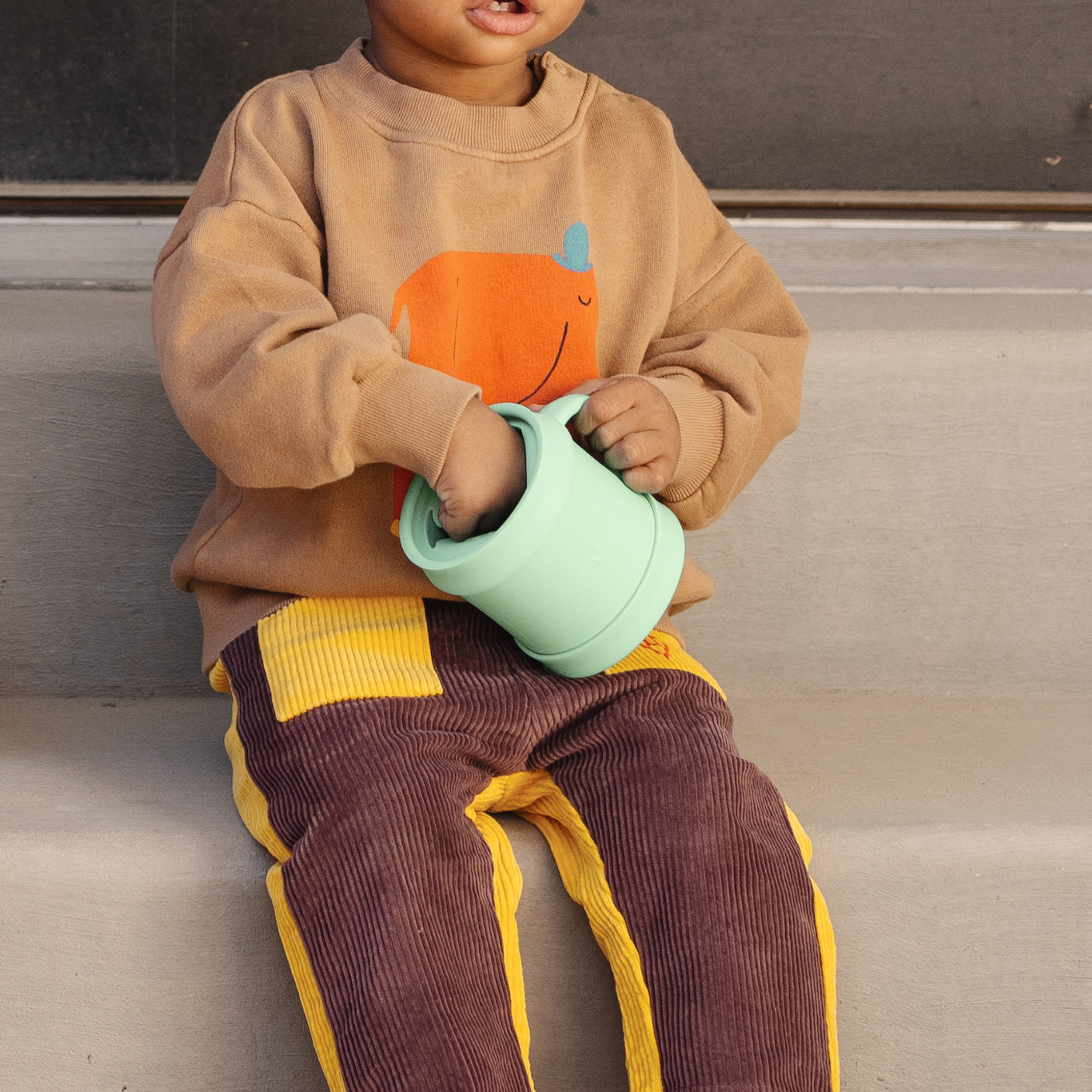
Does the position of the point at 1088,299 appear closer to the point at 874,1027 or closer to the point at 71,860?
the point at 874,1027

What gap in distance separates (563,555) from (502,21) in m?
0.47

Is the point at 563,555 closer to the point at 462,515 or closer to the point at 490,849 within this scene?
the point at 462,515

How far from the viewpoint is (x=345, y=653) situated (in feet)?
3.13

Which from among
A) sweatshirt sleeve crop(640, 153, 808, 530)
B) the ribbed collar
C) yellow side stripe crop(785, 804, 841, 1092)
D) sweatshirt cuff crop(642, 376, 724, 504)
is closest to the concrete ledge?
sweatshirt sleeve crop(640, 153, 808, 530)

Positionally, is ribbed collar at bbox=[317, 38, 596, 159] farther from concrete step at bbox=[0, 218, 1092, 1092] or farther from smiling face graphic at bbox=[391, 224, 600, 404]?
concrete step at bbox=[0, 218, 1092, 1092]

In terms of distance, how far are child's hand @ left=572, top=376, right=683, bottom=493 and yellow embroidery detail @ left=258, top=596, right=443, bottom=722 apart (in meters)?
0.21

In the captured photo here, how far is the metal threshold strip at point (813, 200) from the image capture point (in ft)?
5.43

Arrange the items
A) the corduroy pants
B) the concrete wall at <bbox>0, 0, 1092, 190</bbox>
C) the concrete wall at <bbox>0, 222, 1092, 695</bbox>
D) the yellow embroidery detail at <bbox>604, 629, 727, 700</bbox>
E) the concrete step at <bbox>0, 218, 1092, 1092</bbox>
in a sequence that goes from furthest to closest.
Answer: the concrete wall at <bbox>0, 0, 1092, 190</bbox> < the concrete wall at <bbox>0, 222, 1092, 695</bbox> < the yellow embroidery detail at <bbox>604, 629, 727, 700</bbox> < the concrete step at <bbox>0, 218, 1092, 1092</bbox> < the corduroy pants

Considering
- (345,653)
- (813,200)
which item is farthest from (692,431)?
(813,200)

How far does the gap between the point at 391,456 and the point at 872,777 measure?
21.9 inches

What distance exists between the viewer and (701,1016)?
84cm

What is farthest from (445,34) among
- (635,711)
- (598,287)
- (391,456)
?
(635,711)

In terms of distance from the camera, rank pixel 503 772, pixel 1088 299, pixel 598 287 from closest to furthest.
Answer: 1. pixel 503 772
2. pixel 598 287
3. pixel 1088 299

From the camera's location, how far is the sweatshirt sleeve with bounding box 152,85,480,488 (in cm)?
87
